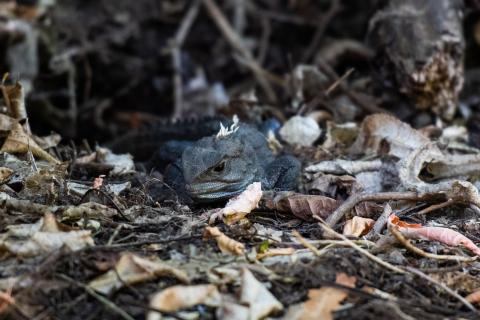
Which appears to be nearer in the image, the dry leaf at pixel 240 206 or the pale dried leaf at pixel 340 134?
the dry leaf at pixel 240 206

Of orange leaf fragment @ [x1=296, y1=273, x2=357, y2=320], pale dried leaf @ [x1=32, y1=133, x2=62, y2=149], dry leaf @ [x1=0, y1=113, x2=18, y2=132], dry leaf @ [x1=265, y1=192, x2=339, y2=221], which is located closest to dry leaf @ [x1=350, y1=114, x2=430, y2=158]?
dry leaf @ [x1=265, y1=192, x2=339, y2=221]

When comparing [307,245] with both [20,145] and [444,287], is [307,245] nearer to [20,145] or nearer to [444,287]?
[444,287]

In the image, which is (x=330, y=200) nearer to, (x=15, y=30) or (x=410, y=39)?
(x=410, y=39)

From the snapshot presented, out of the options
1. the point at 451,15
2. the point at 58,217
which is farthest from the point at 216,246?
the point at 451,15

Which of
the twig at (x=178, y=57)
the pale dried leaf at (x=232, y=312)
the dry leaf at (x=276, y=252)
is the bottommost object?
the twig at (x=178, y=57)

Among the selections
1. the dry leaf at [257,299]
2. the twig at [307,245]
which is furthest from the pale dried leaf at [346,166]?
the dry leaf at [257,299]

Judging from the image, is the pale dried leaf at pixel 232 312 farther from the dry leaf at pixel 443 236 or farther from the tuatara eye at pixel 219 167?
the tuatara eye at pixel 219 167
